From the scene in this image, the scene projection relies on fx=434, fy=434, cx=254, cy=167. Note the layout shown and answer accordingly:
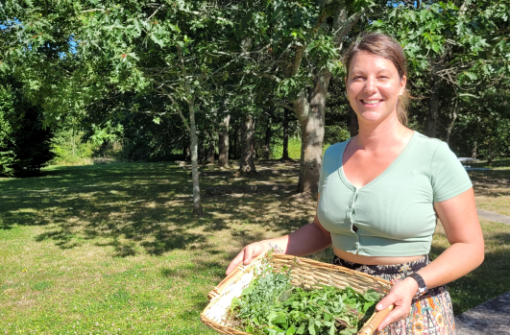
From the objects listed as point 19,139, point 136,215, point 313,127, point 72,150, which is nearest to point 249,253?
point 136,215

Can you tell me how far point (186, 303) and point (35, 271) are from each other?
299 centimetres

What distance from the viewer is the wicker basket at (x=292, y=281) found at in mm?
1569

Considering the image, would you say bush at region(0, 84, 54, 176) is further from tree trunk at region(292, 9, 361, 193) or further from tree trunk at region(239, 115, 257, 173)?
tree trunk at region(292, 9, 361, 193)

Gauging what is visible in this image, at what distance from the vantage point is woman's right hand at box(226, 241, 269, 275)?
1.89m

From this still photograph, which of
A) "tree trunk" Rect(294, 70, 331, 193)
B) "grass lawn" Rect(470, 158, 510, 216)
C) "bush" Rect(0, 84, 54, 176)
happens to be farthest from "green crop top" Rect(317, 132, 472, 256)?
"bush" Rect(0, 84, 54, 176)

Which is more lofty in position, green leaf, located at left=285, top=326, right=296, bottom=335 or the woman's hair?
the woman's hair

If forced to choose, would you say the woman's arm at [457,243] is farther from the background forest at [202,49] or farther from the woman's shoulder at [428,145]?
the background forest at [202,49]

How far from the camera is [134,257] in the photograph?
7.32 metres

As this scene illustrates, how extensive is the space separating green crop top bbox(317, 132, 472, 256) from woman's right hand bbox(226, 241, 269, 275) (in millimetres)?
374

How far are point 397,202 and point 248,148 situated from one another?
18421 mm

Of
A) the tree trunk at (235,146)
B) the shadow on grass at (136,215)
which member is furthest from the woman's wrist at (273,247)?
the tree trunk at (235,146)

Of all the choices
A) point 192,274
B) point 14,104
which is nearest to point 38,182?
point 14,104

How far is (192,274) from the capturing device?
6.25 m

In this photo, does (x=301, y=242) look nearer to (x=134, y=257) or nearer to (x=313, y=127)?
(x=134, y=257)
